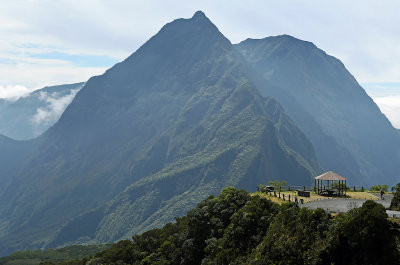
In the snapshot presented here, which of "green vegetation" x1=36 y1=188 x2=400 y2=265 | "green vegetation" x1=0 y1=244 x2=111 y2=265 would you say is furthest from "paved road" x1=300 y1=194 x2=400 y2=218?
"green vegetation" x1=0 y1=244 x2=111 y2=265

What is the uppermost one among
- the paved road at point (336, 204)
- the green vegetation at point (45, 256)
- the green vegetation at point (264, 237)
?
the paved road at point (336, 204)

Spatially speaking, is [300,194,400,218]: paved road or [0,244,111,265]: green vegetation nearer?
[300,194,400,218]: paved road

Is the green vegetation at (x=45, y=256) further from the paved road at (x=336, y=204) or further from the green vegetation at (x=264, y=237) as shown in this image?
the paved road at (x=336, y=204)

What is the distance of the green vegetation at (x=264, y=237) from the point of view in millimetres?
38219

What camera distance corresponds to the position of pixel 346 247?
39781 mm

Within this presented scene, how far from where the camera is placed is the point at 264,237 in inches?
2000

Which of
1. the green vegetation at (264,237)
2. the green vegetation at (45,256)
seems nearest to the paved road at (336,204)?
the green vegetation at (264,237)

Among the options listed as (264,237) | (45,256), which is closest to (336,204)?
(264,237)

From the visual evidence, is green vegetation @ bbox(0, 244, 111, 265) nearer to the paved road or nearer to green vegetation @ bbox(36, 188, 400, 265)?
green vegetation @ bbox(36, 188, 400, 265)

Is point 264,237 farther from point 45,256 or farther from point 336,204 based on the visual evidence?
point 45,256

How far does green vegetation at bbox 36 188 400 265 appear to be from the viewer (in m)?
38.2

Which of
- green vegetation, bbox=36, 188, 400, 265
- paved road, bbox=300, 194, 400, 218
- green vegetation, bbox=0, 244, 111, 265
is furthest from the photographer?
green vegetation, bbox=0, 244, 111, 265

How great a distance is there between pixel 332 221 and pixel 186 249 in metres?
27.0

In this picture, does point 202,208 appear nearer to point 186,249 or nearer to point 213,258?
point 186,249
